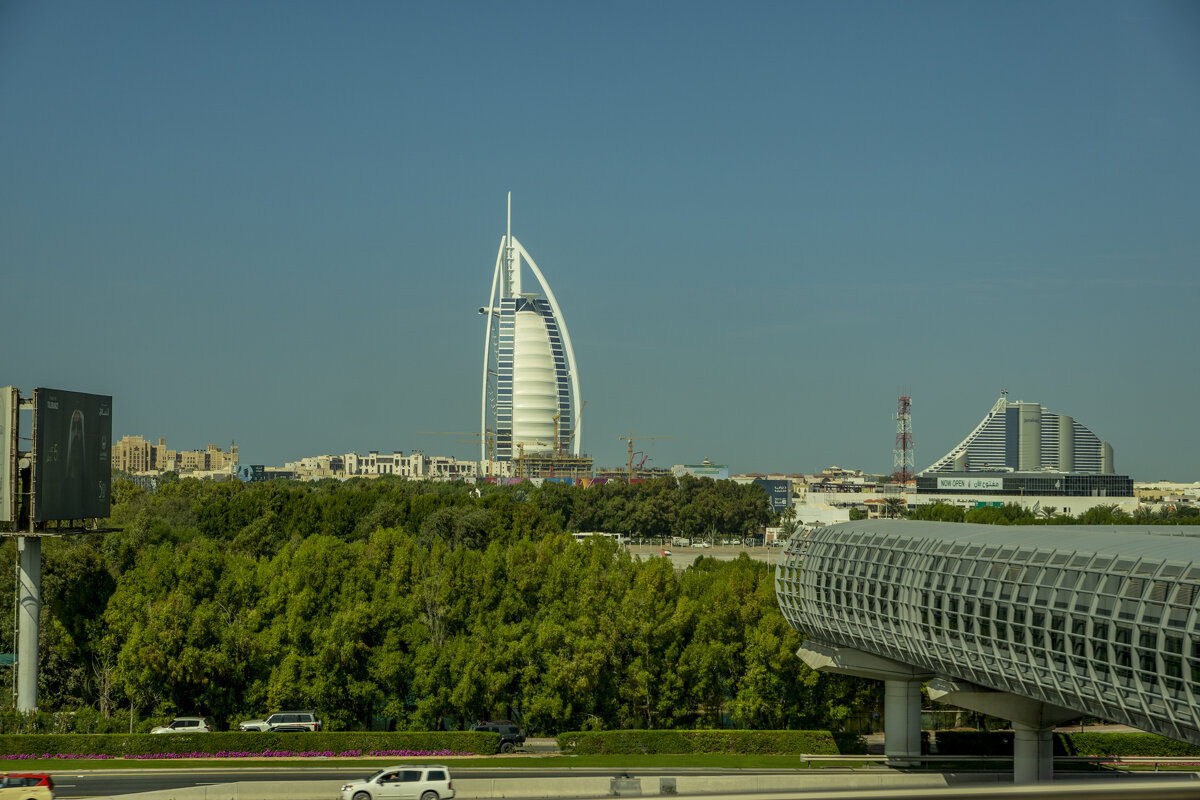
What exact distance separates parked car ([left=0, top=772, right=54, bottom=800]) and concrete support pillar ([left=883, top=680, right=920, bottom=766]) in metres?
33.2

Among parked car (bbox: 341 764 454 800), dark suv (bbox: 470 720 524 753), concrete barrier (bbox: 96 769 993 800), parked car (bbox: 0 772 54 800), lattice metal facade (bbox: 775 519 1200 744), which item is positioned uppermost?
lattice metal facade (bbox: 775 519 1200 744)

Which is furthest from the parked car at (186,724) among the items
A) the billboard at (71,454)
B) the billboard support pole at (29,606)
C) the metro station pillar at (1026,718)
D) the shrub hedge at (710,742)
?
the metro station pillar at (1026,718)

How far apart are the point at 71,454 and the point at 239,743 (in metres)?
18.2

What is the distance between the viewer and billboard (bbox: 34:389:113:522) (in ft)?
163

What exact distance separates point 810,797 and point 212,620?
4982 cm

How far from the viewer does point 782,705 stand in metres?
52.8

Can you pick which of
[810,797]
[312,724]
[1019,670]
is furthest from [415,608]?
[810,797]

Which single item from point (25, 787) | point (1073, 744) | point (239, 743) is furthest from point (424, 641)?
point (1073, 744)

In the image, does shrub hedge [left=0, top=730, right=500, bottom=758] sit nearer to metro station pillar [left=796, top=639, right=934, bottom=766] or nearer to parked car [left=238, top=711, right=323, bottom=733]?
parked car [left=238, top=711, right=323, bottom=733]

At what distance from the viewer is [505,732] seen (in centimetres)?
4731

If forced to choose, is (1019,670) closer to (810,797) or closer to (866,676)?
(866,676)

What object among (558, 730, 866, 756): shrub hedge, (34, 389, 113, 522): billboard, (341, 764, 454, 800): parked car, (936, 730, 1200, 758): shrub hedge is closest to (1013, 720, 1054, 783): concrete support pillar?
(936, 730, 1200, 758): shrub hedge

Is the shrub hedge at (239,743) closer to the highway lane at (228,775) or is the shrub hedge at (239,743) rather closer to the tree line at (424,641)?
the highway lane at (228,775)

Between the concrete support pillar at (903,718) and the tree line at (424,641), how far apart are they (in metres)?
4.11
